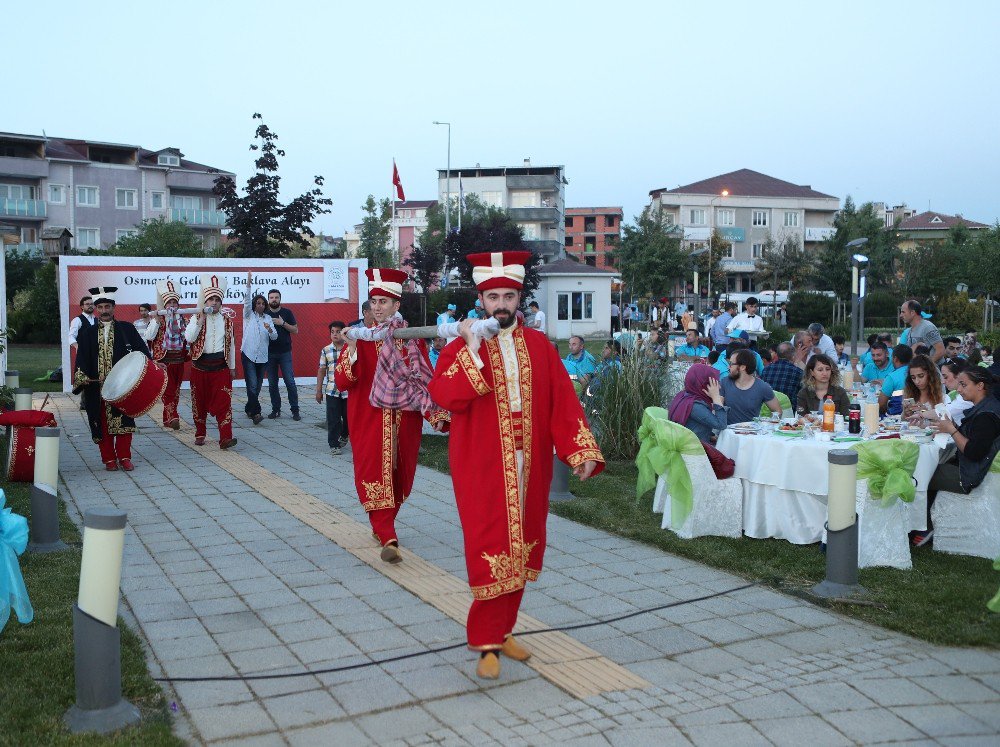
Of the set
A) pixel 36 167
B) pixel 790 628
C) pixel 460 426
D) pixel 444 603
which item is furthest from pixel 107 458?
pixel 36 167

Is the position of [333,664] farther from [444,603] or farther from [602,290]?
[602,290]

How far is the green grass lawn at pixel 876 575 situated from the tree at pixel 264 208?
55.8ft

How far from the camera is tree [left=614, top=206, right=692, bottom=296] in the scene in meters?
49.9

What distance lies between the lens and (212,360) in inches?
465

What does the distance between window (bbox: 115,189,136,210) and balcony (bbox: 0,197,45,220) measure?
470 centimetres

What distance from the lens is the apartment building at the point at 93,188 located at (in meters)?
62.8

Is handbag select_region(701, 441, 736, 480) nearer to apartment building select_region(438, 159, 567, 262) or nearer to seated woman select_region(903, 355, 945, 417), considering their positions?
seated woman select_region(903, 355, 945, 417)

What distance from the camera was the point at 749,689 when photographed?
14.8 ft

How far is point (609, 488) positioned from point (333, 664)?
4.90 m

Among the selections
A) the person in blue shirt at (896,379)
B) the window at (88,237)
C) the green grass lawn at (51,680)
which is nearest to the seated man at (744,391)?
the person in blue shirt at (896,379)

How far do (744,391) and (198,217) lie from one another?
66049 mm

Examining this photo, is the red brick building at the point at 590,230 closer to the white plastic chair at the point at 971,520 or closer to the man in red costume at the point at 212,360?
the man in red costume at the point at 212,360

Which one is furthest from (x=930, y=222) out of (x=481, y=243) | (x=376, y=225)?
(x=481, y=243)

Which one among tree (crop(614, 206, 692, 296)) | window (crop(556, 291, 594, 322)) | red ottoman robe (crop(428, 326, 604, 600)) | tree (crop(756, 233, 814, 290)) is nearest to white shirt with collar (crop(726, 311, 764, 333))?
red ottoman robe (crop(428, 326, 604, 600))
